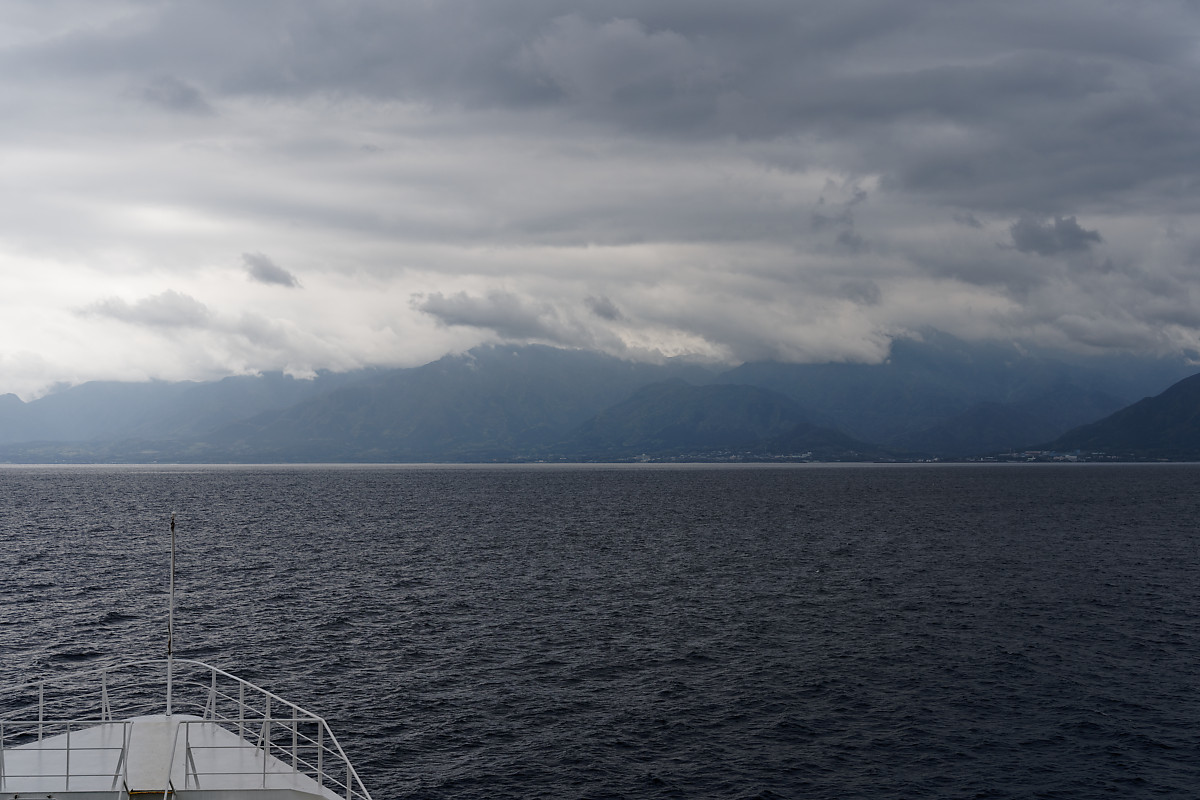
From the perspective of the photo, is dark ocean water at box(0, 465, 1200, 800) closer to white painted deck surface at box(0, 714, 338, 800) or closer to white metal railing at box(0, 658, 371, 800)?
white metal railing at box(0, 658, 371, 800)

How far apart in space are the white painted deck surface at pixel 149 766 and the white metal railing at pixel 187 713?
0.09 meters

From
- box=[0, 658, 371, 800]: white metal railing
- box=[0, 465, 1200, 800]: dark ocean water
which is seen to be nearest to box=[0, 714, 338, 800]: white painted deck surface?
box=[0, 658, 371, 800]: white metal railing

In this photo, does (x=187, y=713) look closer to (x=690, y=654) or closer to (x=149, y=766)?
(x=149, y=766)

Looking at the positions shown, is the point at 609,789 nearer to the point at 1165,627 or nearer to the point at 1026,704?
the point at 1026,704

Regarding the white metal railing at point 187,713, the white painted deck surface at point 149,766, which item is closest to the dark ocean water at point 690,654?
the white metal railing at point 187,713

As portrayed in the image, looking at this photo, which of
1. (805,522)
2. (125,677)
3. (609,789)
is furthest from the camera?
(805,522)

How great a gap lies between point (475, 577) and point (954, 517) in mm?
123328

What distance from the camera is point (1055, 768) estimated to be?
145 ft

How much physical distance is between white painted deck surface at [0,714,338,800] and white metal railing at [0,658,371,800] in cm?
9

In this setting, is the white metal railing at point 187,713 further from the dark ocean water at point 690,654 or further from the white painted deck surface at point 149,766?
the dark ocean water at point 690,654

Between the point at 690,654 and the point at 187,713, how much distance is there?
3496 cm

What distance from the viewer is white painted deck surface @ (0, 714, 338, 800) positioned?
28.2 meters

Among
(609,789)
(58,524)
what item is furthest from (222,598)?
(58,524)

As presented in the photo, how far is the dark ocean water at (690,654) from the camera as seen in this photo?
44375 millimetres
